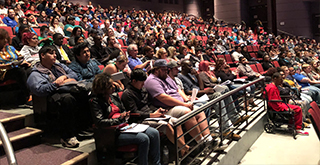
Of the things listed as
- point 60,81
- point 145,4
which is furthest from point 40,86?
point 145,4

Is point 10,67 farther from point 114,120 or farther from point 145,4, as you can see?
point 145,4

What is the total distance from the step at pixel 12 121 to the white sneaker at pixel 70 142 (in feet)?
1.85

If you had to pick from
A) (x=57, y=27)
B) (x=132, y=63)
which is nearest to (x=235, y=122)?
(x=132, y=63)

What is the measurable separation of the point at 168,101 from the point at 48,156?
131cm

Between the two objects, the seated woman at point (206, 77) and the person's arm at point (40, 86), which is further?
the seated woman at point (206, 77)

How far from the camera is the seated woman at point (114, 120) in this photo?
1.93 m

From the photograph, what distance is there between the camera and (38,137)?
7.43 ft

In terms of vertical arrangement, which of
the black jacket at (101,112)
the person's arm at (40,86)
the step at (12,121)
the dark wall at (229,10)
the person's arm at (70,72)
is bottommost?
the step at (12,121)

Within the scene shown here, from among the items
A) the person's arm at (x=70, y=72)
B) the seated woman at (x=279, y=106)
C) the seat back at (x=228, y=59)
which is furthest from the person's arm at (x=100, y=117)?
the seat back at (x=228, y=59)

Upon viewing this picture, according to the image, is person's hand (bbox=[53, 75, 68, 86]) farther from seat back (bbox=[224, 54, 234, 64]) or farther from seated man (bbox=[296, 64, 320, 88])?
seat back (bbox=[224, 54, 234, 64])

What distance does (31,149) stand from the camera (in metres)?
2.13

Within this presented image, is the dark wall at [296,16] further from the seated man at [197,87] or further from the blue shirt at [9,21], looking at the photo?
the blue shirt at [9,21]

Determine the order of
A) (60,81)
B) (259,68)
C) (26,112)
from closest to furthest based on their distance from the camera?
(60,81)
(26,112)
(259,68)

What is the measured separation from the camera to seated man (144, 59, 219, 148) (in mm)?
2504
